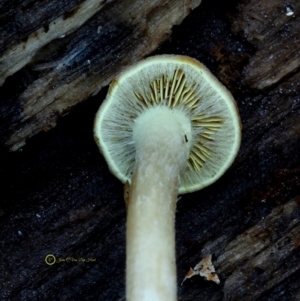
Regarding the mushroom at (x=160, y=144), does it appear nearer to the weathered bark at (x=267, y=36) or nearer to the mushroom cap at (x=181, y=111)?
the mushroom cap at (x=181, y=111)

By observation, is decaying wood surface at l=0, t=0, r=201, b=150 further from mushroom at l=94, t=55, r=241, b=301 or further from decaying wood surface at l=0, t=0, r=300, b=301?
mushroom at l=94, t=55, r=241, b=301

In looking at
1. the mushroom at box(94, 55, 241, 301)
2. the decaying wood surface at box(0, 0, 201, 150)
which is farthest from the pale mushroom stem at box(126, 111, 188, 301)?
the decaying wood surface at box(0, 0, 201, 150)

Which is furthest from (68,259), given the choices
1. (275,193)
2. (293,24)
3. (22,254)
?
(293,24)

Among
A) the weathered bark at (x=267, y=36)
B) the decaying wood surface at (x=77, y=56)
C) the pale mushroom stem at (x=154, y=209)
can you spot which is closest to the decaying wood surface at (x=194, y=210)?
the weathered bark at (x=267, y=36)

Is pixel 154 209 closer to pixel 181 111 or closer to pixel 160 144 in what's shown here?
pixel 160 144

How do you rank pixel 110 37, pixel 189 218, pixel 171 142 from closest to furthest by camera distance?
pixel 171 142, pixel 110 37, pixel 189 218

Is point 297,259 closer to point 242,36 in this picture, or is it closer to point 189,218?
point 189,218

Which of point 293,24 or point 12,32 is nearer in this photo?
point 12,32
